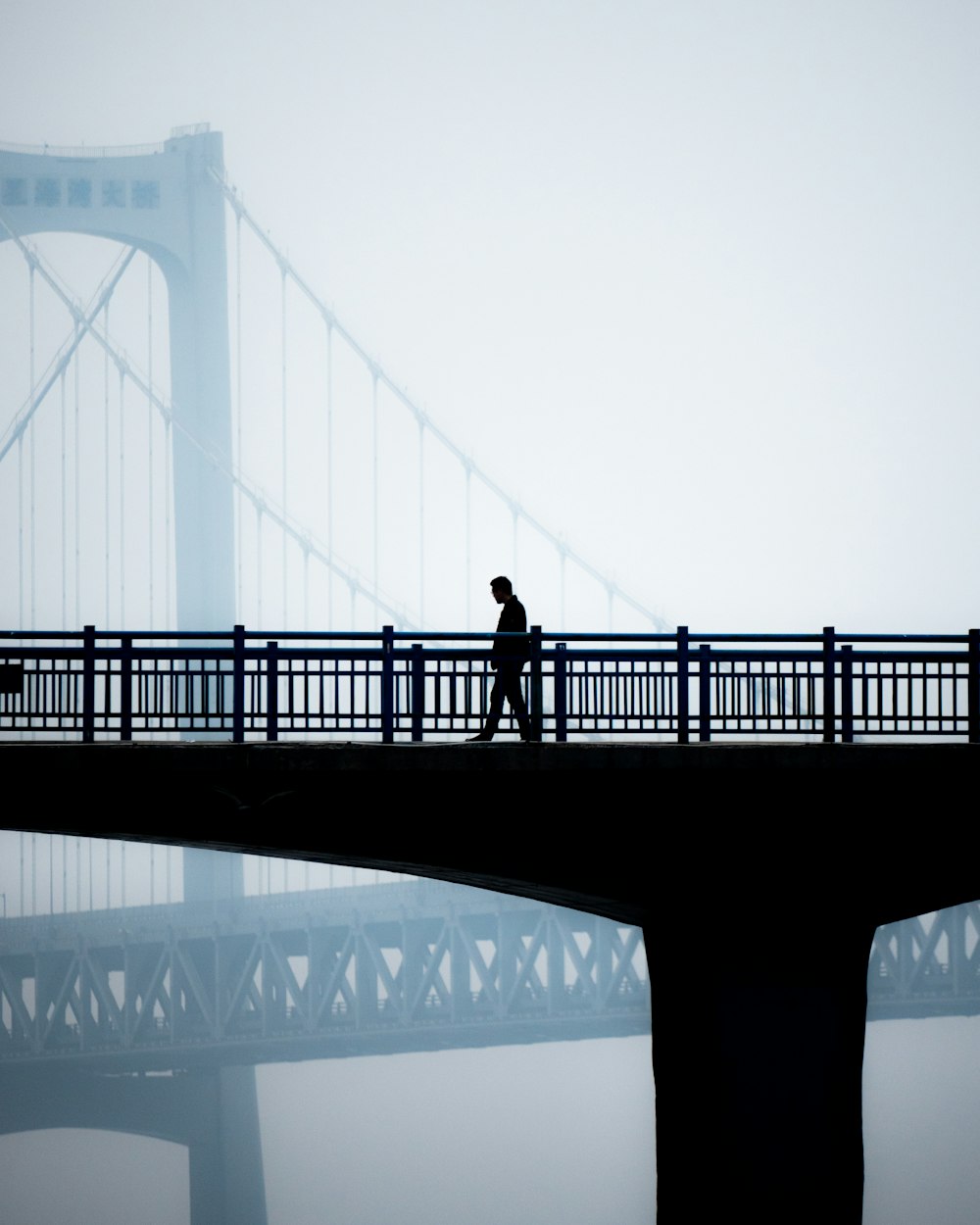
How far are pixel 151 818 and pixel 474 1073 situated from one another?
53.4 m

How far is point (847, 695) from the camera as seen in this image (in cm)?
1077

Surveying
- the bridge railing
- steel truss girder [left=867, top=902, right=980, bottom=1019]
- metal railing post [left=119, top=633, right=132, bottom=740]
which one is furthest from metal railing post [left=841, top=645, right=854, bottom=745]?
steel truss girder [left=867, top=902, right=980, bottom=1019]

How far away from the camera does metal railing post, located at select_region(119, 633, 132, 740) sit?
33.9 feet

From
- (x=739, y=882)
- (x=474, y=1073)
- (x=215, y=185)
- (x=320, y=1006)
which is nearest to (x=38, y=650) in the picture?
(x=739, y=882)

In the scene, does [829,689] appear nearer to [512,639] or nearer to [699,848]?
[699,848]

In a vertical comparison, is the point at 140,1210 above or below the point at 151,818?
below

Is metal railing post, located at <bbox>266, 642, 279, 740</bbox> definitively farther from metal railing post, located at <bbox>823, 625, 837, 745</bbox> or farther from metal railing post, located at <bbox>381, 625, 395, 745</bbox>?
metal railing post, located at <bbox>823, 625, 837, 745</bbox>

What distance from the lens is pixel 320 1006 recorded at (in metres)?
50.6

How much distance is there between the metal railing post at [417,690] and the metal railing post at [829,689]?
323 cm

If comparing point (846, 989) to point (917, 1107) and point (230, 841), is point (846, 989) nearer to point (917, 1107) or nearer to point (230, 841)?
point (230, 841)

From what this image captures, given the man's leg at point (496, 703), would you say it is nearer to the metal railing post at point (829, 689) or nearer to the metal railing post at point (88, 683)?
the metal railing post at point (829, 689)

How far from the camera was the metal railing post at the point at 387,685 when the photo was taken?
33.8 ft

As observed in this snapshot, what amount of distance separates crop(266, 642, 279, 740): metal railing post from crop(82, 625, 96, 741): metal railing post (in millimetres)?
1356

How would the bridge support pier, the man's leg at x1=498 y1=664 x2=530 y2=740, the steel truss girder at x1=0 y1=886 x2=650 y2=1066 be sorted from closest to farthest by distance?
the man's leg at x1=498 y1=664 x2=530 y2=740, the bridge support pier, the steel truss girder at x1=0 y1=886 x2=650 y2=1066
